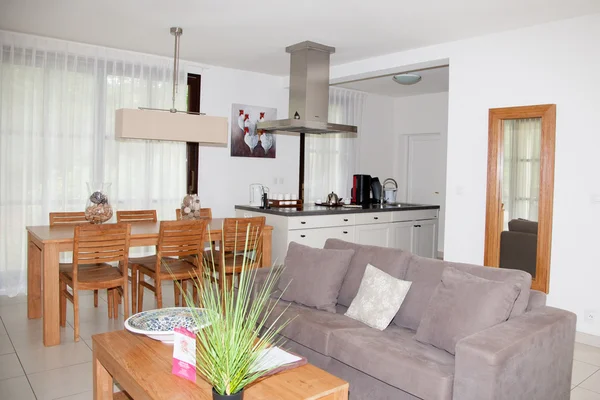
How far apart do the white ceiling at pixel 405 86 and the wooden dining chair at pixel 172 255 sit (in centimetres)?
356

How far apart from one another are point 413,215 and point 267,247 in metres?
2.40

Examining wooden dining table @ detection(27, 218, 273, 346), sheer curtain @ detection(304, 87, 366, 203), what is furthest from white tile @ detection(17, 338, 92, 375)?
sheer curtain @ detection(304, 87, 366, 203)

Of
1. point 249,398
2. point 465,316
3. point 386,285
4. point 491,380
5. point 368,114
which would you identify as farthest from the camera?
point 368,114

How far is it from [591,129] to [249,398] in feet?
11.4

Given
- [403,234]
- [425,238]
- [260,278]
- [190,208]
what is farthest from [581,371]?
[190,208]

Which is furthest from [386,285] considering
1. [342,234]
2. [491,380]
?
[342,234]

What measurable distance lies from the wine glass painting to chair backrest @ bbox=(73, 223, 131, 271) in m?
2.71

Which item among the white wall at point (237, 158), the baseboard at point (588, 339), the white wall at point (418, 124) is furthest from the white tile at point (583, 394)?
the white wall at point (418, 124)

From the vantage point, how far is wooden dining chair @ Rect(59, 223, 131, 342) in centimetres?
359

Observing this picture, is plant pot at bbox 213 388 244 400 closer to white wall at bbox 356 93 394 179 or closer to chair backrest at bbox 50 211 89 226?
chair backrest at bbox 50 211 89 226

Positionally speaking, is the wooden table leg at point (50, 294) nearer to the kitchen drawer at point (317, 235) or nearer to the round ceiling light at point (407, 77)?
the kitchen drawer at point (317, 235)

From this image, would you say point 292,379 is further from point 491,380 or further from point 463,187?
point 463,187

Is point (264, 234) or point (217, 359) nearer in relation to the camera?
point (217, 359)

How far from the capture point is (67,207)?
5133 mm
